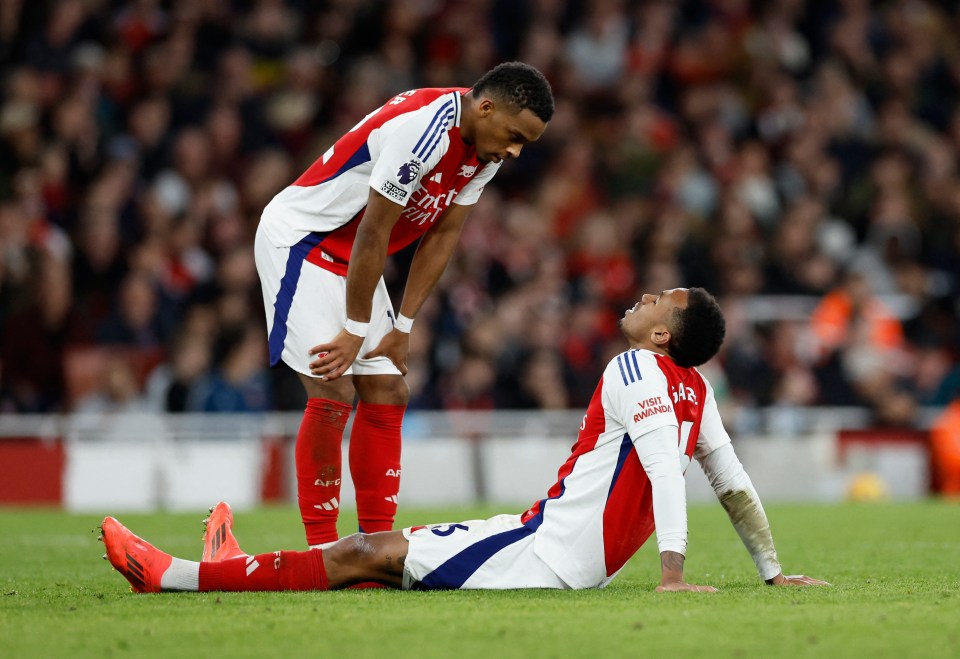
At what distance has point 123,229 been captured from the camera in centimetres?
1257

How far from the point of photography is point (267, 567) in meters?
5.18

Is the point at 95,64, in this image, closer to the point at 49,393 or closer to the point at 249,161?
the point at 249,161

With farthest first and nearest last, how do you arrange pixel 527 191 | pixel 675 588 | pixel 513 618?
pixel 527 191 < pixel 675 588 < pixel 513 618

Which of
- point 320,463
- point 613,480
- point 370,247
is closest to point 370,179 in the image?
point 370,247

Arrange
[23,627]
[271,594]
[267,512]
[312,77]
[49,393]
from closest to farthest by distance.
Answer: [23,627] < [271,594] < [267,512] < [49,393] < [312,77]

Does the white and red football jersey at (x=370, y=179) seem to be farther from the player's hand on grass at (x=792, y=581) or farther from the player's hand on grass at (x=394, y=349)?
the player's hand on grass at (x=792, y=581)

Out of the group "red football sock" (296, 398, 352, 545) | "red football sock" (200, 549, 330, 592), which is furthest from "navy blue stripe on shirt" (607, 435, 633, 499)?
"red football sock" (296, 398, 352, 545)

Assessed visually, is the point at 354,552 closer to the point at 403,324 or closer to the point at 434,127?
the point at 403,324

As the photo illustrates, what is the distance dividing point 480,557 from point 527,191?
415 inches

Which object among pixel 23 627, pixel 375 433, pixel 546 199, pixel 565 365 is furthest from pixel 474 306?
pixel 23 627

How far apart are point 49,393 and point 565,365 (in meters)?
4.70

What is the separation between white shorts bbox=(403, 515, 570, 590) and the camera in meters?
5.13

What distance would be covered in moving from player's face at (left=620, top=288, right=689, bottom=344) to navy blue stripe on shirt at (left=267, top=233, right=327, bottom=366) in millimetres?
1376

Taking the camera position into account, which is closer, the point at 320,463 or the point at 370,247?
the point at 370,247
